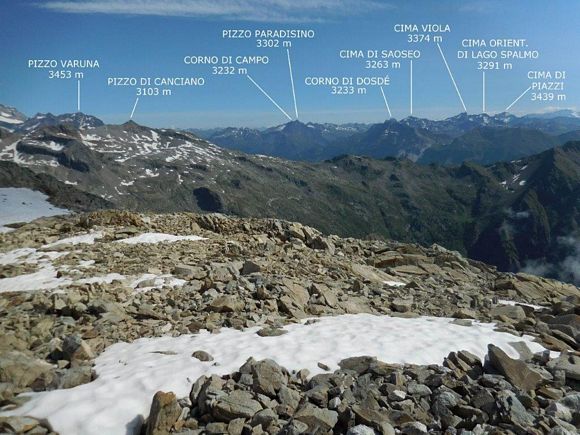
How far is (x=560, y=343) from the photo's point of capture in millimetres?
13898

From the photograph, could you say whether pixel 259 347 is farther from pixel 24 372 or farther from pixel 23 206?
pixel 23 206

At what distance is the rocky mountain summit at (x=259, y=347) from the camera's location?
8812mm

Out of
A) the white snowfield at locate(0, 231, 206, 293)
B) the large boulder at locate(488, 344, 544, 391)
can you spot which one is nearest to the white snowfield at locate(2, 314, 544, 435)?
the large boulder at locate(488, 344, 544, 391)

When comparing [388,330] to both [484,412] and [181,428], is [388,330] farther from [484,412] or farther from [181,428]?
[181,428]

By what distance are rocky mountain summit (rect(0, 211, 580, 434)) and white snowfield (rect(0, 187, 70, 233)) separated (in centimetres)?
2717

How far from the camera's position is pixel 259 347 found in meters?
12.0

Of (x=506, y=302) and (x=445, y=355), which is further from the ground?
(x=445, y=355)

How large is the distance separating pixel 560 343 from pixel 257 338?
939 cm

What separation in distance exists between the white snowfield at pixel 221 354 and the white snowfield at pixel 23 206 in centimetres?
4081

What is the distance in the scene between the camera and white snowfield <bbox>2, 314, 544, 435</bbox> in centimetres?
875

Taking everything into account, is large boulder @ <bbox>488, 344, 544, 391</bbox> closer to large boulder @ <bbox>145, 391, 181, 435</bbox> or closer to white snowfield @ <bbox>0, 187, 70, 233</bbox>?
large boulder @ <bbox>145, 391, 181, 435</bbox>

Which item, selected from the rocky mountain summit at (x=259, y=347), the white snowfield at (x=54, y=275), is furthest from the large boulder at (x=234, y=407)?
the white snowfield at (x=54, y=275)

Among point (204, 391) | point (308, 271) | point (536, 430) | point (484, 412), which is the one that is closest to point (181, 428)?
point (204, 391)

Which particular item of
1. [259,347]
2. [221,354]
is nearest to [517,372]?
[259,347]
